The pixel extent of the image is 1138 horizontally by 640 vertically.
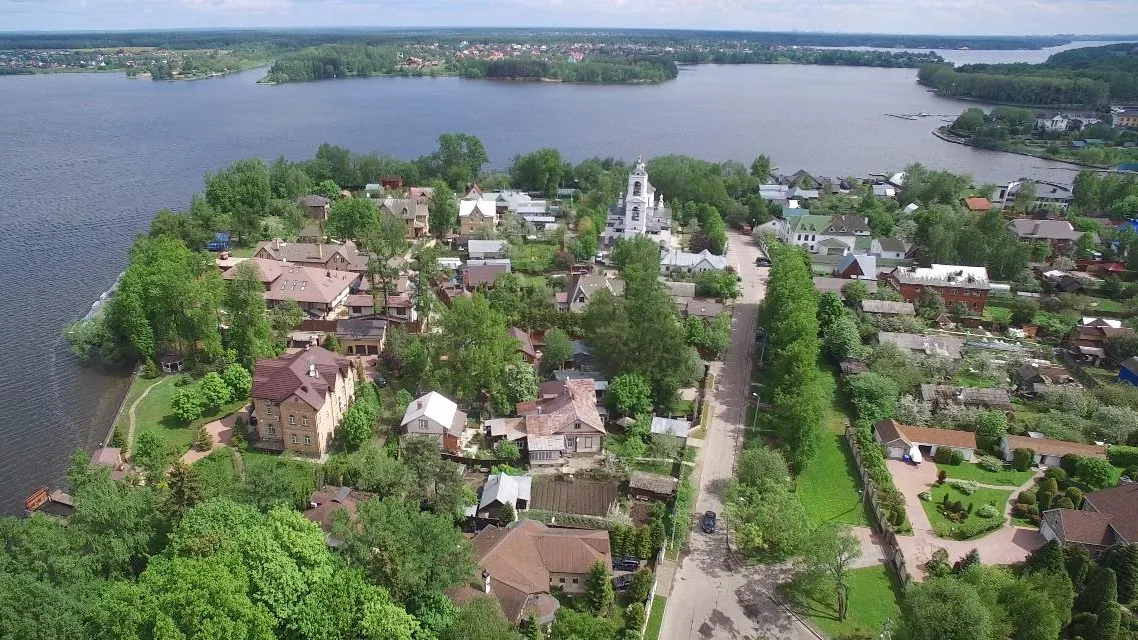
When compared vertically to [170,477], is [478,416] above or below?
below

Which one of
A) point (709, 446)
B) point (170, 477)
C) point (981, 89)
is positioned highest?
point (981, 89)

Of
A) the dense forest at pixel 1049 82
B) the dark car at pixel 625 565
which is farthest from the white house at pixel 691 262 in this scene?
the dense forest at pixel 1049 82

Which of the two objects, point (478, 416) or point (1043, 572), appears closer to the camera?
point (1043, 572)

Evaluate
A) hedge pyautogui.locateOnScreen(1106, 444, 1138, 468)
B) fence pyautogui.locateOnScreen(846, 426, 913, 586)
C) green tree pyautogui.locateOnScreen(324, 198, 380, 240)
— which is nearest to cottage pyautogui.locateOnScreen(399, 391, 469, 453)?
fence pyautogui.locateOnScreen(846, 426, 913, 586)

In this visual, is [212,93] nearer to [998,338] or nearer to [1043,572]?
[998,338]

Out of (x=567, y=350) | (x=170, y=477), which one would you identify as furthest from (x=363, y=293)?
(x=170, y=477)

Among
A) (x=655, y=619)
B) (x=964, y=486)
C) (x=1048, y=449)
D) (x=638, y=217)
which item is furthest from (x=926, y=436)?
(x=638, y=217)
